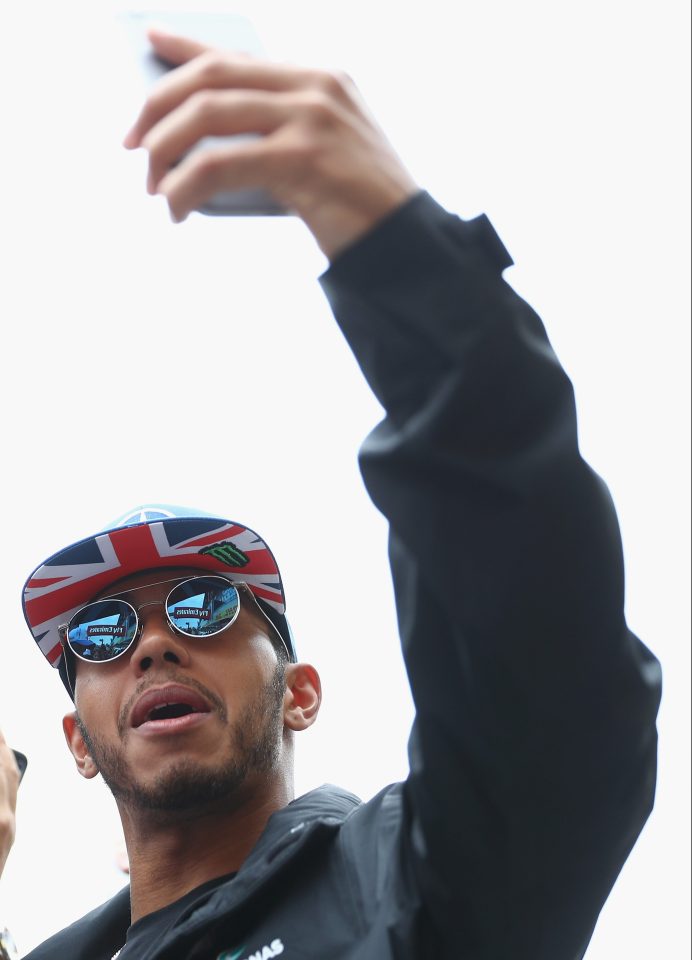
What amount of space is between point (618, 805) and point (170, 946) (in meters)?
1.05

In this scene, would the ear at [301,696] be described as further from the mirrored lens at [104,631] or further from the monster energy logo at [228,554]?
the mirrored lens at [104,631]

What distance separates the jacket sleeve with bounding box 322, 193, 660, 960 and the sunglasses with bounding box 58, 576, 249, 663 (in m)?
1.34

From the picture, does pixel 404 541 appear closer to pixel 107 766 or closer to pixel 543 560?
pixel 543 560

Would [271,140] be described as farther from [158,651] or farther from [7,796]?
[7,796]

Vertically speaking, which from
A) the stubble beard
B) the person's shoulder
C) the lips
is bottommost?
the person's shoulder

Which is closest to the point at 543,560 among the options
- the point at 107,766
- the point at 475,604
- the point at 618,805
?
the point at 475,604

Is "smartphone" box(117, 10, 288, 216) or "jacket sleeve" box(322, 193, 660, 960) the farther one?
"jacket sleeve" box(322, 193, 660, 960)

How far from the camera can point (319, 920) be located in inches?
87.9

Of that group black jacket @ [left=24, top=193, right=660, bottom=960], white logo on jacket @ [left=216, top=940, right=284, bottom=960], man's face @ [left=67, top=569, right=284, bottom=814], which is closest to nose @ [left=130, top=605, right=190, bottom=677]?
man's face @ [left=67, top=569, right=284, bottom=814]

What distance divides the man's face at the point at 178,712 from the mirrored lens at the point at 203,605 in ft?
0.11

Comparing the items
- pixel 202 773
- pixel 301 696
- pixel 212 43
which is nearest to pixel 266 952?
pixel 202 773

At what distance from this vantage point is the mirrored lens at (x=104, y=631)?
311cm

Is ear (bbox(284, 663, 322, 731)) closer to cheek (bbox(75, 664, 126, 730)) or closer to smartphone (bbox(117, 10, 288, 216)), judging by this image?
cheek (bbox(75, 664, 126, 730))

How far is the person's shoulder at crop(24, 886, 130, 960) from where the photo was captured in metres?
3.04
